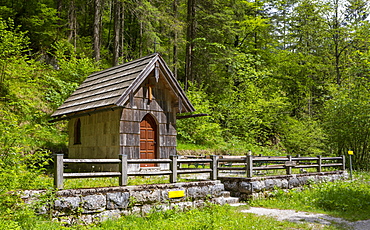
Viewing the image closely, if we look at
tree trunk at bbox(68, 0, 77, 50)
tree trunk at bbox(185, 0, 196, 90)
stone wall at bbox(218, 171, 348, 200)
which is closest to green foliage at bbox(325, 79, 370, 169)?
stone wall at bbox(218, 171, 348, 200)

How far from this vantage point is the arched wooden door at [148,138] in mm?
15523

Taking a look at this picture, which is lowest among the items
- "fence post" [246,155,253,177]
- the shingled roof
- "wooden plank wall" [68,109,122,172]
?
"fence post" [246,155,253,177]

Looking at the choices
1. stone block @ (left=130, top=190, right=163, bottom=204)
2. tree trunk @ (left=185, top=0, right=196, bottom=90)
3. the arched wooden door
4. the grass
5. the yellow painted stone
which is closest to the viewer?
stone block @ (left=130, top=190, right=163, bottom=204)

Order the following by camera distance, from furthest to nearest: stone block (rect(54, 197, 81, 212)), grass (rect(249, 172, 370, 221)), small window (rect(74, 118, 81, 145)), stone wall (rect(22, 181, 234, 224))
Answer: small window (rect(74, 118, 81, 145)), grass (rect(249, 172, 370, 221)), stone wall (rect(22, 181, 234, 224)), stone block (rect(54, 197, 81, 212))

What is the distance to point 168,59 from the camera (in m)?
37.6

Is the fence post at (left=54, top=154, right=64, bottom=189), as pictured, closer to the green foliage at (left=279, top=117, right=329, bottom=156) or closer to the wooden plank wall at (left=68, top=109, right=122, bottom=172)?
the wooden plank wall at (left=68, top=109, right=122, bottom=172)

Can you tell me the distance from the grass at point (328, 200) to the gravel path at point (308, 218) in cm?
59

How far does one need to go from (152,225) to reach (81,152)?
28.2 ft

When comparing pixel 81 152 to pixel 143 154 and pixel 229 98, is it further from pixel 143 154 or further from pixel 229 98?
pixel 229 98

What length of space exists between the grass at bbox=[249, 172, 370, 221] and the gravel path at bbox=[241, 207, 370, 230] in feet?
1.94

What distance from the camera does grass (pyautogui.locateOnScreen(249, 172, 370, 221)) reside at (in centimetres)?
1281

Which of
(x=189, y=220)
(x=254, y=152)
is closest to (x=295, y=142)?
(x=254, y=152)

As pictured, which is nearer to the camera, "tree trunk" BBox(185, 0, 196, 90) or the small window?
the small window

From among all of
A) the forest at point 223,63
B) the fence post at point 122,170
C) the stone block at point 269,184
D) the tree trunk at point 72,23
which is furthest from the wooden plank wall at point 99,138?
the tree trunk at point 72,23
